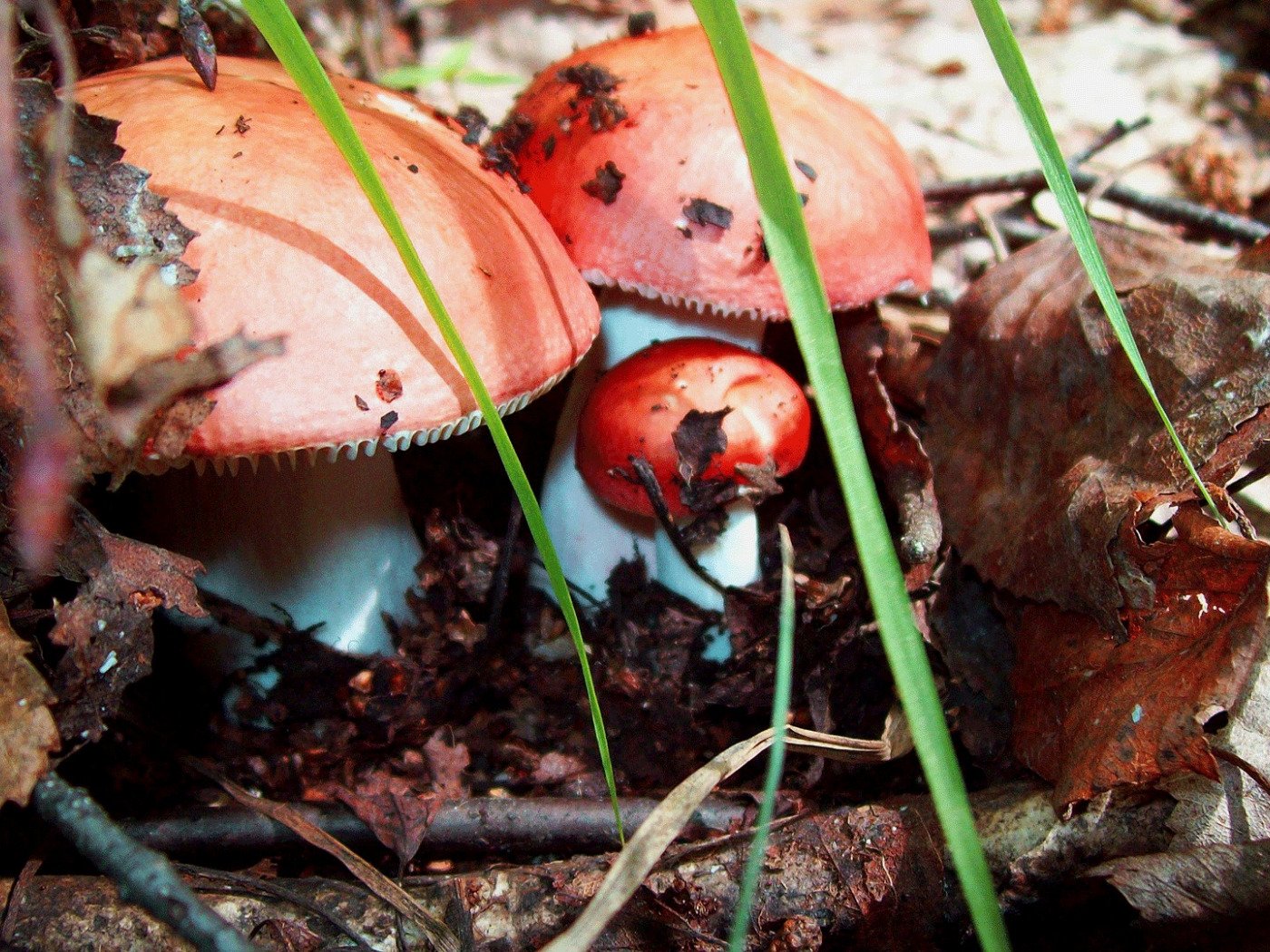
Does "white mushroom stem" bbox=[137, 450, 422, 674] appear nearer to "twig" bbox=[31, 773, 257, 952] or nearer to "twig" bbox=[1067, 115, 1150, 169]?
"twig" bbox=[31, 773, 257, 952]

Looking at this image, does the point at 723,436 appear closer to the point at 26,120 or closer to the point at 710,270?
the point at 710,270

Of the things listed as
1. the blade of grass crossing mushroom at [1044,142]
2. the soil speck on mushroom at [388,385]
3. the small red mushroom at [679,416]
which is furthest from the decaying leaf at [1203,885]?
the soil speck on mushroom at [388,385]

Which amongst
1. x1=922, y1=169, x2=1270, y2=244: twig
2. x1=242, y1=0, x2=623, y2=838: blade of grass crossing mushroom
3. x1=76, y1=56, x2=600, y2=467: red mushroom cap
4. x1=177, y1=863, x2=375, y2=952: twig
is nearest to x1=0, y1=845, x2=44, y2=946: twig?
x1=177, y1=863, x2=375, y2=952: twig

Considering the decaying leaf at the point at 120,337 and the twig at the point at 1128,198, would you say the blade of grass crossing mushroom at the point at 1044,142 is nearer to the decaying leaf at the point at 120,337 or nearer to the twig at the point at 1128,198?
the decaying leaf at the point at 120,337

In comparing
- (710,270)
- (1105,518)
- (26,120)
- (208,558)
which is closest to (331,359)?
(26,120)

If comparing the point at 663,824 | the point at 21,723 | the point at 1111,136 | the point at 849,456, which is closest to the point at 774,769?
the point at 663,824
